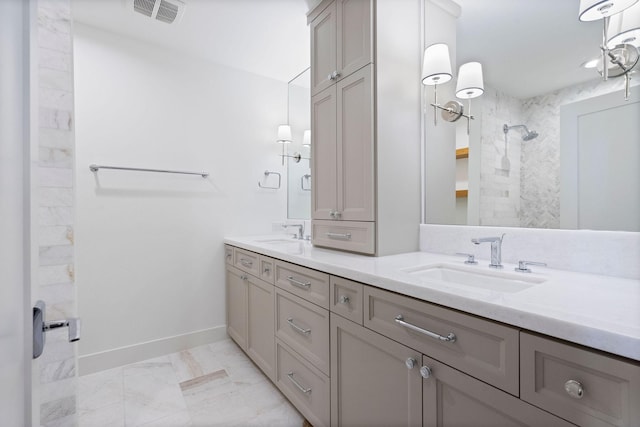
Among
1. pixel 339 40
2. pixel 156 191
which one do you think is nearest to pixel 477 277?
pixel 339 40

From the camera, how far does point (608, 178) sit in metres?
1.08

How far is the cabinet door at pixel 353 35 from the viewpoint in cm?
149

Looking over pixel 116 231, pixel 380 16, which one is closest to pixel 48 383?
pixel 116 231

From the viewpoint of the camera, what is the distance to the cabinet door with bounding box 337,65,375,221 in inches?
58.6

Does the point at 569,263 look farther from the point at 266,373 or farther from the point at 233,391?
the point at 233,391

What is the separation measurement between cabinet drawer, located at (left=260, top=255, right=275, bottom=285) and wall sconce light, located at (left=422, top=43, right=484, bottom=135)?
4.31ft

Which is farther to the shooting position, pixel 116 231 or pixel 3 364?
pixel 116 231

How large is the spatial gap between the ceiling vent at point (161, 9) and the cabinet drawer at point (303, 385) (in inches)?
83.3

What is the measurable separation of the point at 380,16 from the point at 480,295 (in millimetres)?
1395

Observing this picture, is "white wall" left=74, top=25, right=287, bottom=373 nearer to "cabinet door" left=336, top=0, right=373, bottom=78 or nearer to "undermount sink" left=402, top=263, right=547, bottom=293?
"cabinet door" left=336, top=0, right=373, bottom=78

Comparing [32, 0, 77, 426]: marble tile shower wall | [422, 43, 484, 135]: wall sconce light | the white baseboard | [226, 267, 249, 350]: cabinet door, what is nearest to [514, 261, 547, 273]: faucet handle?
[422, 43, 484, 135]: wall sconce light

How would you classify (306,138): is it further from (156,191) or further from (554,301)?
(554,301)

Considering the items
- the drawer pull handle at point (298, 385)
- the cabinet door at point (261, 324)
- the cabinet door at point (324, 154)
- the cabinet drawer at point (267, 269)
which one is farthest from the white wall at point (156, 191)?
the drawer pull handle at point (298, 385)

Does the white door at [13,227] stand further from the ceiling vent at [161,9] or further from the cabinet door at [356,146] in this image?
the ceiling vent at [161,9]
